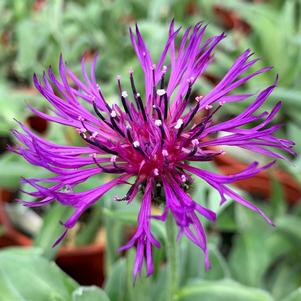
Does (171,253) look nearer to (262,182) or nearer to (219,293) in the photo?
(219,293)

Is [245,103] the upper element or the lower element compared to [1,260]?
upper

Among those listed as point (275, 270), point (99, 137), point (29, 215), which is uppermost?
point (99, 137)

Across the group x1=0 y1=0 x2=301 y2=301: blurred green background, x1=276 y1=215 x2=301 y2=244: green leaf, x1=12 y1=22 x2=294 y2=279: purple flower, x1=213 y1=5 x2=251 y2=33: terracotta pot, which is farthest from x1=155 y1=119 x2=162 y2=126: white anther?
x1=213 y1=5 x2=251 y2=33: terracotta pot

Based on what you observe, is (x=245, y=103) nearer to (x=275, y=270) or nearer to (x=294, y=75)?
(x=294, y=75)

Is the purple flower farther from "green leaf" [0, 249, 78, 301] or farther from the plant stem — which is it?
"green leaf" [0, 249, 78, 301]

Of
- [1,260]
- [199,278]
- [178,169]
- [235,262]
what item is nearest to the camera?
[178,169]

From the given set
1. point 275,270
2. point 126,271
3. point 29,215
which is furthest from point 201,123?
point 29,215
